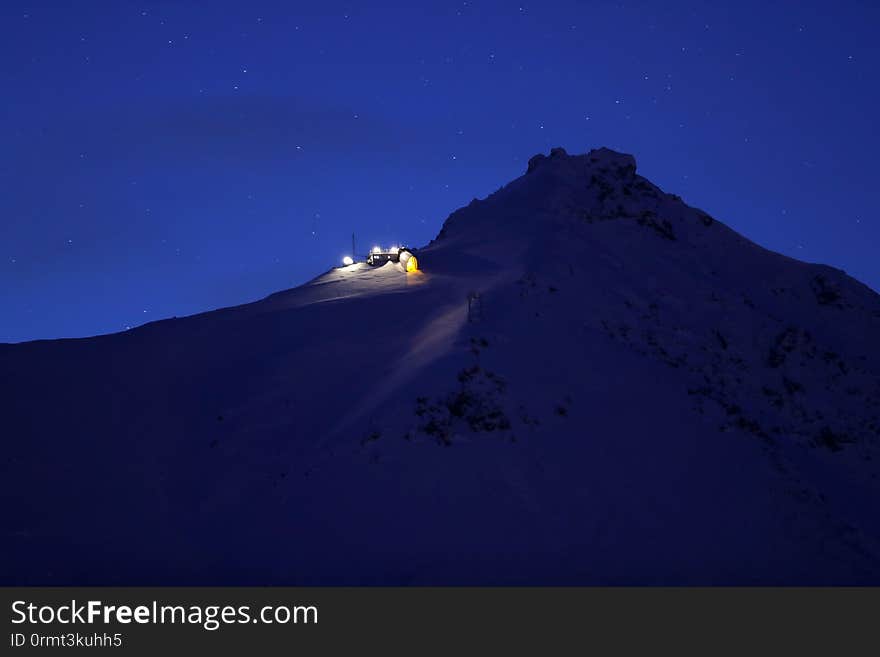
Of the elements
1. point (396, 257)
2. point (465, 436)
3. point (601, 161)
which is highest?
point (601, 161)

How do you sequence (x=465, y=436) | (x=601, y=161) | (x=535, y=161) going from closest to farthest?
(x=465, y=436) < (x=601, y=161) < (x=535, y=161)

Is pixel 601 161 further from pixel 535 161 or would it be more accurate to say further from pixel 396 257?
pixel 396 257

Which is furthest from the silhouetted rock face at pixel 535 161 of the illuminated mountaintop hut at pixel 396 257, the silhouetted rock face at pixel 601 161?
the illuminated mountaintop hut at pixel 396 257

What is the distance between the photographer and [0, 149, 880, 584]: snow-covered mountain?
23984 mm

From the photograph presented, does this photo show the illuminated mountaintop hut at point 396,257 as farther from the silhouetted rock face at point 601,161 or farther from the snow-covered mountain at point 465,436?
the silhouetted rock face at point 601,161

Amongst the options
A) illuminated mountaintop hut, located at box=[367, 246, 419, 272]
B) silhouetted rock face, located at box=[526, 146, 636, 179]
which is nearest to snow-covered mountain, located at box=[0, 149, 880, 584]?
illuminated mountaintop hut, located at box=[367, 246, 419, 272]

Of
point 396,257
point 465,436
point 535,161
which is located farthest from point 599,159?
point 465,436

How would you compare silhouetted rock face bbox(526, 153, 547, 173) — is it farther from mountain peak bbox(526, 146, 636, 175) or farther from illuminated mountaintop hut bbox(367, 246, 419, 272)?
illuminated mountaintop hut bbox(367, 246, 419, 272)

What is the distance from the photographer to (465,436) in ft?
90.8

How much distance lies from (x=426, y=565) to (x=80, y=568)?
9.91 meters

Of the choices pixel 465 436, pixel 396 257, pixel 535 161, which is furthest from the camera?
pixel 535 161

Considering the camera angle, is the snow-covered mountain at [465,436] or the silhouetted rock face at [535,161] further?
the silhouetted rock face at [535,161]

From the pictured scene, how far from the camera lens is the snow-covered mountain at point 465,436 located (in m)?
24.0

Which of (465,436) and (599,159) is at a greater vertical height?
(599,159)
